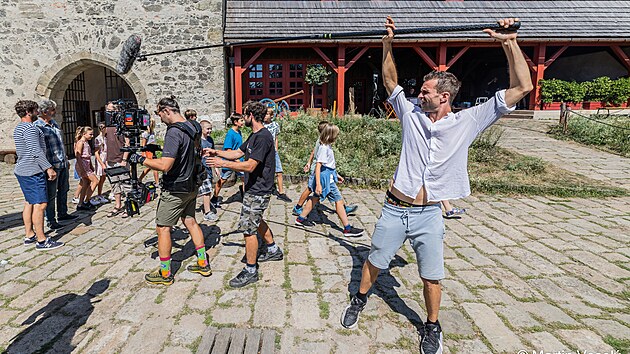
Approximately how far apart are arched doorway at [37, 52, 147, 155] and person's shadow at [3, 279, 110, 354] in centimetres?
946

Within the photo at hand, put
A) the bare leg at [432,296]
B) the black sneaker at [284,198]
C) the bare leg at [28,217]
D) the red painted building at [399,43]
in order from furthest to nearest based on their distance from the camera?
the red painted building at [399,43], the black sneaker at [284,198], the bare leg at [28,217], the bare leg at [432,296]

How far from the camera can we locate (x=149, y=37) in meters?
12.2

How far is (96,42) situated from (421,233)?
12910 mm

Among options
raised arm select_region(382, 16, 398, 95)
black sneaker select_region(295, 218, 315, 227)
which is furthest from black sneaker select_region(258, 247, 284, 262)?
raised arm select_region(382, 16, 398, 95)

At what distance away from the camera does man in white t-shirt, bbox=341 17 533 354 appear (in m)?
2.45

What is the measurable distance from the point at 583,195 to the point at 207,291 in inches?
250

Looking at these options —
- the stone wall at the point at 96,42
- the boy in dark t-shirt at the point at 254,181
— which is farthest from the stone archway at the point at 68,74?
the boy in dark t-shirt at the point at 254,181

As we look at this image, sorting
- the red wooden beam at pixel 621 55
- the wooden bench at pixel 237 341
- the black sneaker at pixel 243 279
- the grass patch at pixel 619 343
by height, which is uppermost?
the red wooden beam at pixel 621 55

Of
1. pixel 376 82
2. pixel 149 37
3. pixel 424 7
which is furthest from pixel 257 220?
pixel 424 7

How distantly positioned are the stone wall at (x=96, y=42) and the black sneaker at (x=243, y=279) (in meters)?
10.5

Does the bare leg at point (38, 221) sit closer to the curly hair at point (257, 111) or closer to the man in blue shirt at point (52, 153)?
the man in blue shirt at point (52, 153)

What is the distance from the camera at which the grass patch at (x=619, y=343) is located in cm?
254

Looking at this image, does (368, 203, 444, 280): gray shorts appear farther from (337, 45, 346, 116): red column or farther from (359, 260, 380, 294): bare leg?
(337, 45, 346, 116): red column

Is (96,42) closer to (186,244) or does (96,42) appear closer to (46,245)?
(46,245)
